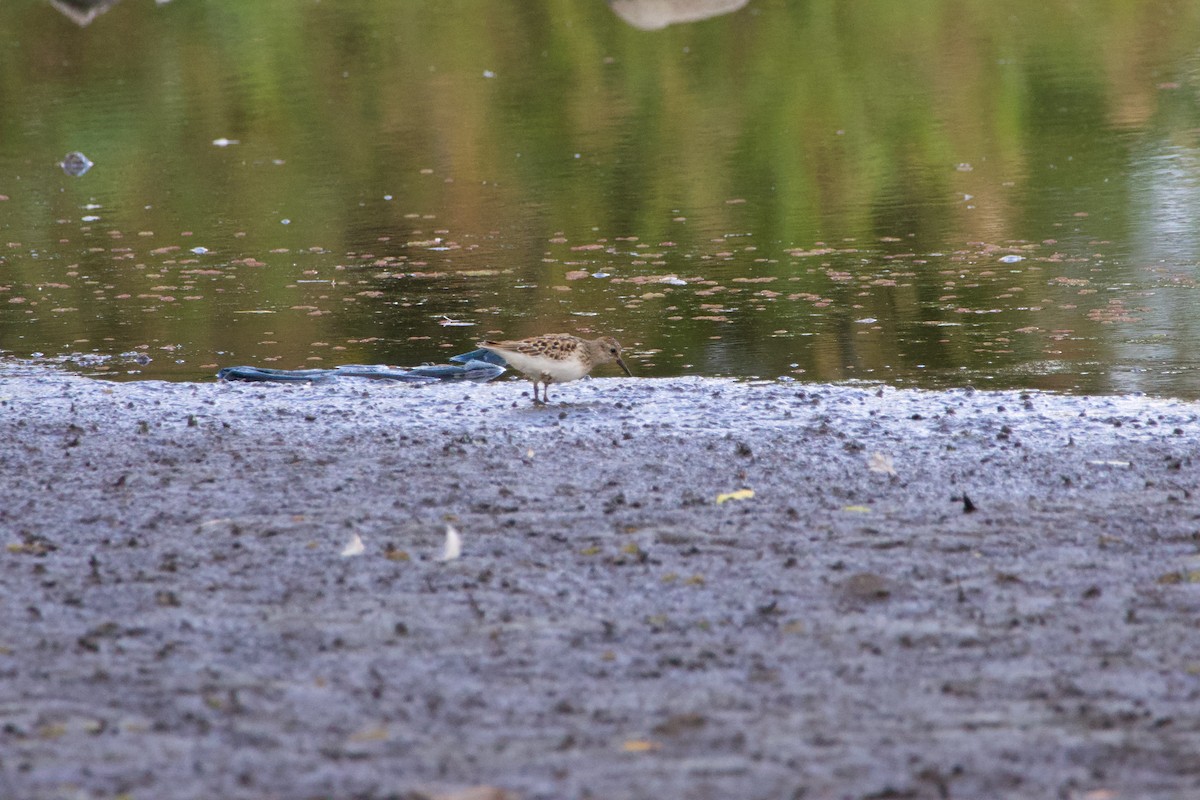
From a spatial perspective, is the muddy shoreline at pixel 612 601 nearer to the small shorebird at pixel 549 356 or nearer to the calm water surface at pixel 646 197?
the small shorebird at pixel 549 356

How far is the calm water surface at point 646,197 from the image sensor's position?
33.3ft

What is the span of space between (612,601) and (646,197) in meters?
10.7

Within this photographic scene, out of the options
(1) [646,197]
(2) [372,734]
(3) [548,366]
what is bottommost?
(2) [372,734]

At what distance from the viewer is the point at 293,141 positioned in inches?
848

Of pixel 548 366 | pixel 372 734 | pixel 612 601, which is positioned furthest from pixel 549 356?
pixel 372 734

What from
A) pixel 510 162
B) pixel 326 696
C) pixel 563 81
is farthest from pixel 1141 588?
pixel 563 81

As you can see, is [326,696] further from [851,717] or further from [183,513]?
[183,513]

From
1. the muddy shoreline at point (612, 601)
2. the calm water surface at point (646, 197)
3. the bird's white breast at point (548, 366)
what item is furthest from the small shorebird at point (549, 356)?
the calm water surface at point (646, 197)

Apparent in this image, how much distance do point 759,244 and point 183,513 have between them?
7879mm

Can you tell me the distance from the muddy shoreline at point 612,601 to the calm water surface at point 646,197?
6.23ft

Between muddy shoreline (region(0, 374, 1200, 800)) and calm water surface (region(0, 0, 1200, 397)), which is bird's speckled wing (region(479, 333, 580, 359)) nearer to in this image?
muddy shoreline (region(0, 374, 1200, 800))

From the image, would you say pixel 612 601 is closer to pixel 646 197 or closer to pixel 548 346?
pixel 548 346

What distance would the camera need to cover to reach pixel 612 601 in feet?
16.6

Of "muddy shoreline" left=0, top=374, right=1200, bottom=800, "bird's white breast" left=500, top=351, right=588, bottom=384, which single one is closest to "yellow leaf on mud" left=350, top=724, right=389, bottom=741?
"muddy shoreline" left=0, top=374, right=1200, bottom=800
